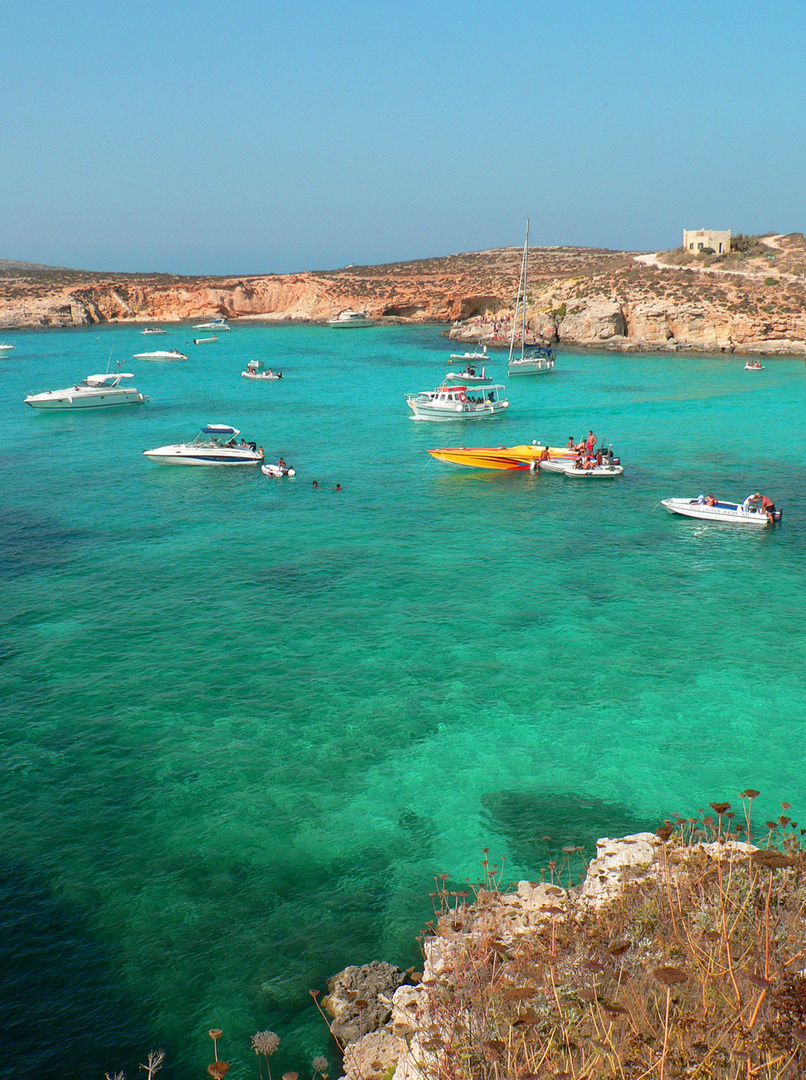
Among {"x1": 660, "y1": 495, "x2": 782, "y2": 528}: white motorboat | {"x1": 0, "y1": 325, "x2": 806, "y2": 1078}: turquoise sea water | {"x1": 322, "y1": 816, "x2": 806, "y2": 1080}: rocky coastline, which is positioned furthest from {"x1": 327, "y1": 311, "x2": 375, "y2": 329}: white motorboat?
{"x1": 322, "y1": 816, "x2": 806, "y2": 1080}: rocky coastline

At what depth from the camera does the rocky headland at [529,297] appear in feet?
292

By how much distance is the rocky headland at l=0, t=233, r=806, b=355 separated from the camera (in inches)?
3501

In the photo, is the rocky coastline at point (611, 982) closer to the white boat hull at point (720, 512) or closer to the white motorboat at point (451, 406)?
the white boat hull at point (720, 512)

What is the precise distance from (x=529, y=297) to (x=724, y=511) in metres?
79.3

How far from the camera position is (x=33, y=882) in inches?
572

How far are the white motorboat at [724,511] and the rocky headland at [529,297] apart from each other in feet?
192

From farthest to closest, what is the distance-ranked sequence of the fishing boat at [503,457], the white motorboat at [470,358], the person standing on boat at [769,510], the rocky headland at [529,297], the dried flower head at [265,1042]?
the rocky headland at [529,297] < the white motorboat at [470,358] < the fishing boat at [503,457] < the person standing on boat at [769,510] < the dried flower head at [265,1042]

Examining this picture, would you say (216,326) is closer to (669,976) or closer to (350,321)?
(350,321)

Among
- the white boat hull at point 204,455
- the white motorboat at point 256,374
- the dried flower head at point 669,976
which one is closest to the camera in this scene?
the dried flower head at point 669,976

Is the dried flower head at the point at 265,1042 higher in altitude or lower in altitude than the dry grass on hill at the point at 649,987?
lower

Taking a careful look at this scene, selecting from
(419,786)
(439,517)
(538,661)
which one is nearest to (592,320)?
(439,517)

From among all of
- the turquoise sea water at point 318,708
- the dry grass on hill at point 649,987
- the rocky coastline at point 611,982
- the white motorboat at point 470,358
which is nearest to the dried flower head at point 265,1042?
the rocky coastline at point 611,982

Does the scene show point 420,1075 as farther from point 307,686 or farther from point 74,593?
point 74,593

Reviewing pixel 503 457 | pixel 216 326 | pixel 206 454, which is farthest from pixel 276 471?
pixel 216 326
